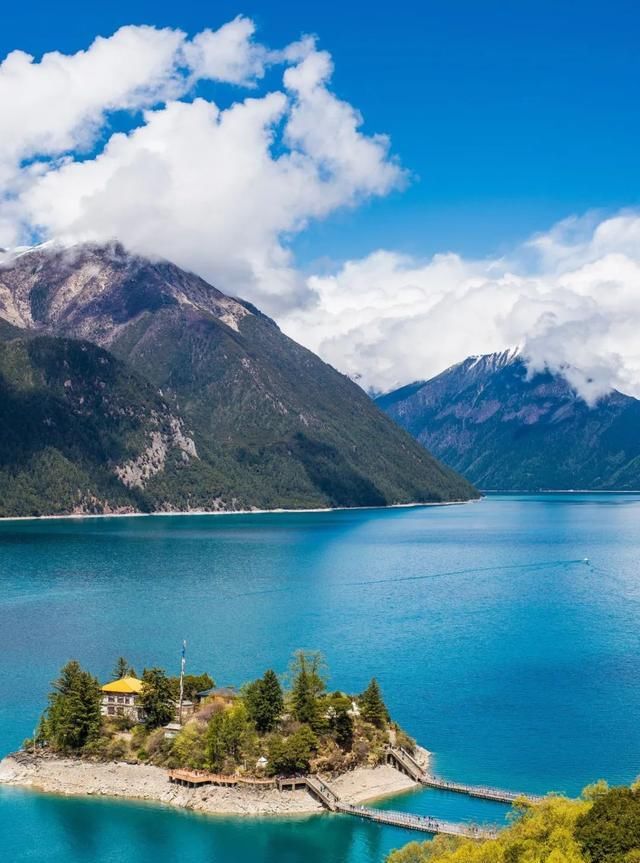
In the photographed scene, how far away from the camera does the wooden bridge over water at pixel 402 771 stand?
74250 millimetres

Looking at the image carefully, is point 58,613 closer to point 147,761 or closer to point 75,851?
point 147,761

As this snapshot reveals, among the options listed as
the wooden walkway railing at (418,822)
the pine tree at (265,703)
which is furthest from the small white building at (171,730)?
the wooden walkway railing at (418,822)

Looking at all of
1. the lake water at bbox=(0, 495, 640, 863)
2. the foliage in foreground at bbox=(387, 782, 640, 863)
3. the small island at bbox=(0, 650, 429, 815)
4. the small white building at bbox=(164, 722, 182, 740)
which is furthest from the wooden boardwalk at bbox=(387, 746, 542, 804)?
the small white building at bbox=(164, 722, 182, 740)

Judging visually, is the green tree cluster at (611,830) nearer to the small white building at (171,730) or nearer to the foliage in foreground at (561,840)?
the foliage in foreground at (561,840)

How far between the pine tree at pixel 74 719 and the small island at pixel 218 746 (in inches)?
3.8

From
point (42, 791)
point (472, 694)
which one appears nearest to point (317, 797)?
point (42, 791)

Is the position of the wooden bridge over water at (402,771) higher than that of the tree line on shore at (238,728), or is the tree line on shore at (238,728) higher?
the tree line on shore at (238,728)

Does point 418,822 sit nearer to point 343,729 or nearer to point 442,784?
point 442,784

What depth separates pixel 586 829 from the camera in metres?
60.0

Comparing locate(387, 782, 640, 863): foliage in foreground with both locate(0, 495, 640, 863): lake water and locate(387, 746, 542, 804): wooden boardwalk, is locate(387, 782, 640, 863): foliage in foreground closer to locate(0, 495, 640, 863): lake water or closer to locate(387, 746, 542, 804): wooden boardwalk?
locate(0, 495, 640, 863): lake water

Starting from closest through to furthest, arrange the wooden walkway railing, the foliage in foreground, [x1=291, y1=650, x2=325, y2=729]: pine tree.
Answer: the foliage in foreground, the wooden walkway railing, [x1=291, y1=650, x2=325, y2=729]: pine tree

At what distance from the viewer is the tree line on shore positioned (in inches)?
3317

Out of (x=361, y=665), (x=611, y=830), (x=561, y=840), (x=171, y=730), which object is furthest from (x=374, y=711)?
(x=611, y=830)

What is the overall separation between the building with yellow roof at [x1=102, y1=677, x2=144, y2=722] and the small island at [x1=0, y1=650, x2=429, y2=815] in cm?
10
